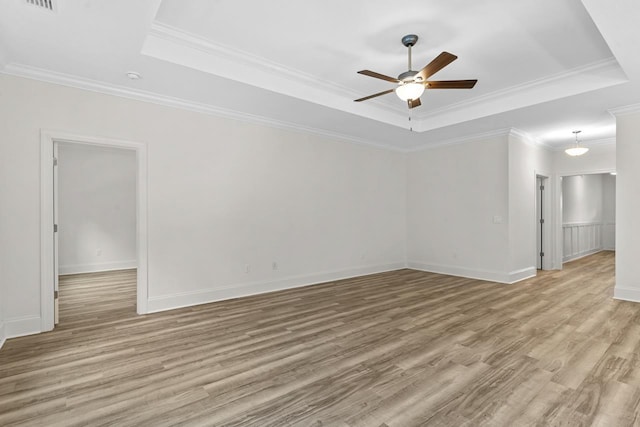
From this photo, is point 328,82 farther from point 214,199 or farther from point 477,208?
point 477,208

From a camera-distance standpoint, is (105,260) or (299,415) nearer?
(299,415)

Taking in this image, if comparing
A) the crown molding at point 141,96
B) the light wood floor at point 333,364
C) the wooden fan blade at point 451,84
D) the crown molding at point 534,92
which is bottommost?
the light wood floor at point 333,364

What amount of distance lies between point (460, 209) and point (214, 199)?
4797mm

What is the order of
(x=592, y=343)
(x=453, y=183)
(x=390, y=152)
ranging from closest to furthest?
(x=592, y=343)
(x=453, y=183)
(x=390, y=152)

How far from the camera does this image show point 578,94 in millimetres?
4086

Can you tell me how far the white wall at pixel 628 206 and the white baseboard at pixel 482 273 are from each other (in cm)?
141

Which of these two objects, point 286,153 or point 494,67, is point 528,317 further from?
point 286,153

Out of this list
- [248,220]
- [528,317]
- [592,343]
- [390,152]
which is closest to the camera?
[592,343]

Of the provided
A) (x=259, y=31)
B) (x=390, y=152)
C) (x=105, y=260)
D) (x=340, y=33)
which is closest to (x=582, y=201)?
(x=390, y=152)

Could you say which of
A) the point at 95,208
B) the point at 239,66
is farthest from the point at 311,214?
the point at 95,208

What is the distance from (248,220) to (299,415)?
132 inches

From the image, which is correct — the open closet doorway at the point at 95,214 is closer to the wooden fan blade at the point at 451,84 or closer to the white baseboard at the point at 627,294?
the wooden fan blade at the point at 451,84

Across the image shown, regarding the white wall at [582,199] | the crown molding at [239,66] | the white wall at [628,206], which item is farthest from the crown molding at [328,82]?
the white wall at [582,199]

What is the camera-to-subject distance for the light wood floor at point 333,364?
2066mm
